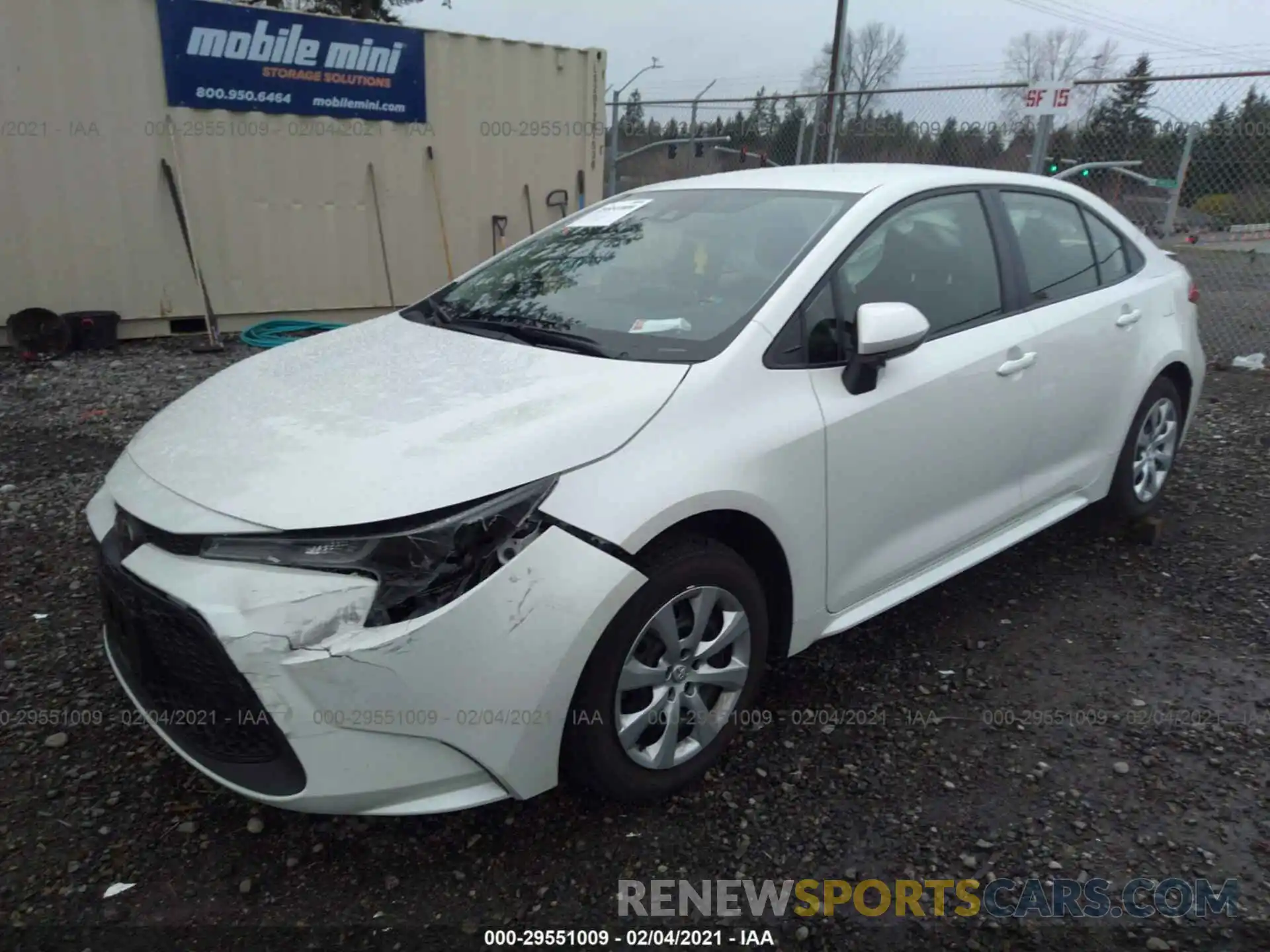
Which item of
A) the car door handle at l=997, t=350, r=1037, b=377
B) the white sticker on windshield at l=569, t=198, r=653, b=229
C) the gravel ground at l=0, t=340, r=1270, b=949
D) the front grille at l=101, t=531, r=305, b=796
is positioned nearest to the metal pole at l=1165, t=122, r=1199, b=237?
the gravel ground at l=0, t=340, r=1270, b=949

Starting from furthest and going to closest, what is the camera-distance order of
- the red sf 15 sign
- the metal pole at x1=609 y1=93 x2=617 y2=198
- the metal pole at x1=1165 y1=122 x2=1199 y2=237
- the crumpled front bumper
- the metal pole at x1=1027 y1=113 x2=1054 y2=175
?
the metal pole at x1=609 y1=93 x2=617 y2=198 < the metal pole at x1=1165 y1=122 x2=1199 y2=237 < the metal pole at x1=1027 y1=113 x2=1054 y2=175 < the red sf 15 sign < the crumpled front bumper

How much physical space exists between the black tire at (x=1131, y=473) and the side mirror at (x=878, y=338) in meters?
1.77

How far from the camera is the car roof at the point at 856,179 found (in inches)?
120

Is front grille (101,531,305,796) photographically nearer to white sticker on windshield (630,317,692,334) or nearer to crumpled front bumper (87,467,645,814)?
crumpled front bumper (87,467,645,814)

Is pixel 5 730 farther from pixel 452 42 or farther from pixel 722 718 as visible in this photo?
pixel 452 42

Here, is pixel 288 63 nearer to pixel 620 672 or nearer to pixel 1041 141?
pixel 1041 141

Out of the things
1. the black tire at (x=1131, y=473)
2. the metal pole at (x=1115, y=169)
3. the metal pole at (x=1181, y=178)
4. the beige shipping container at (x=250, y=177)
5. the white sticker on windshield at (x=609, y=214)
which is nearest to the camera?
the white sticker on windshield at (x=609, y=214)

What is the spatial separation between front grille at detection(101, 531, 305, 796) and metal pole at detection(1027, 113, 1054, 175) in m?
7.75

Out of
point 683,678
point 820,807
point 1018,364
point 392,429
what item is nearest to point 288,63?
point 392,429

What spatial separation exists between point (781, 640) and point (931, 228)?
5.03 ft

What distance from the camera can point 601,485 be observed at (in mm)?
2102

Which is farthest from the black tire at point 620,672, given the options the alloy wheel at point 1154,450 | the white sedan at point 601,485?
the alloy wheel at point 1154,450

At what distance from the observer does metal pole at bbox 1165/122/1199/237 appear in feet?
28.3

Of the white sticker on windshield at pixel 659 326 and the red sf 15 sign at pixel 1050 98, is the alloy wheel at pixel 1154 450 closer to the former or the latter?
the white sticker on windshield at pixel 659 326
